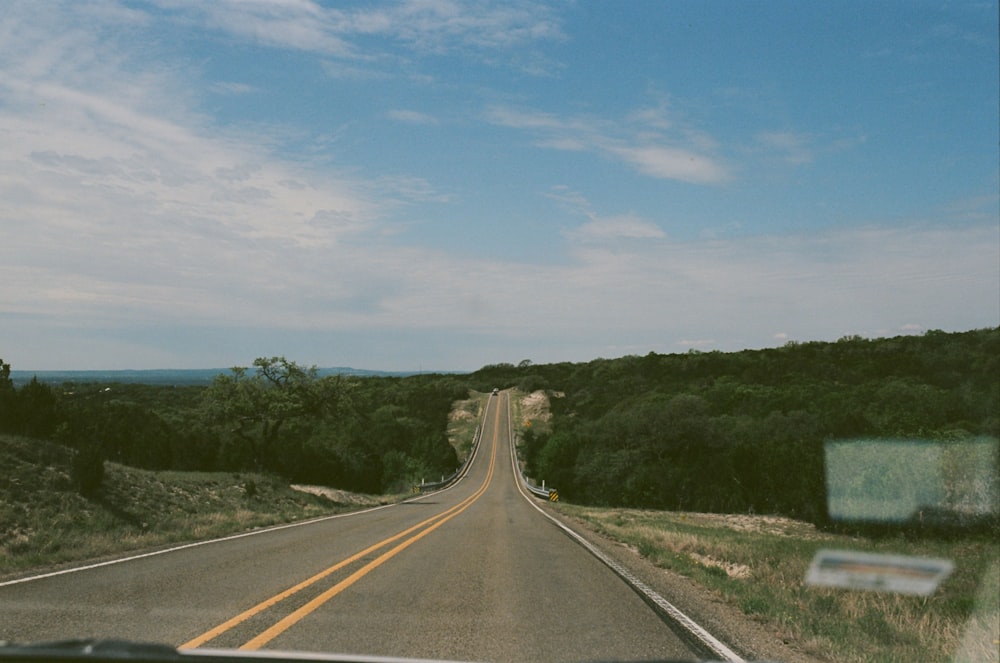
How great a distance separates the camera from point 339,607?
7.62 meters

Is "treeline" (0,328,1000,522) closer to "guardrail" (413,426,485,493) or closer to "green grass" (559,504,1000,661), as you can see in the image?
"guardrail" (413,426,485,493)

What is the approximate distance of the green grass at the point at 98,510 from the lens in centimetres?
1358

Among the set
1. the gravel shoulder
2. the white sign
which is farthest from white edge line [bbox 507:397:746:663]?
the white sign

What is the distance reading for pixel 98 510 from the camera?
20.3 m

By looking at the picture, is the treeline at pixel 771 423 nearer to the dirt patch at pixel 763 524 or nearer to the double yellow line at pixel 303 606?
the dirt patch at pixel 763 524

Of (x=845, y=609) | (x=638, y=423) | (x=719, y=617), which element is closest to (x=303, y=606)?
(x=719, y=617)

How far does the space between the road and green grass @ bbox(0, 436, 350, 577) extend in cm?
179

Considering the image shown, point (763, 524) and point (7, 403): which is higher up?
point (7, 403)

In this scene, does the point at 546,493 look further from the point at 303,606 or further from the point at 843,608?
the point at 303,606

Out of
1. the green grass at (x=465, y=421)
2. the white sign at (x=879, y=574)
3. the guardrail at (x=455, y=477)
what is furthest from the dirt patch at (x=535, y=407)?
the white sign at (x=879, y=574)

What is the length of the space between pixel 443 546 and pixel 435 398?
437ft

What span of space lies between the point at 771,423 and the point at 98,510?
2482 inches

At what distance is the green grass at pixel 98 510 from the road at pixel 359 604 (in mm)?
1790

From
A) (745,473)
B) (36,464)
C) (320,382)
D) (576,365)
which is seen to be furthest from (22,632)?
(576,365)
